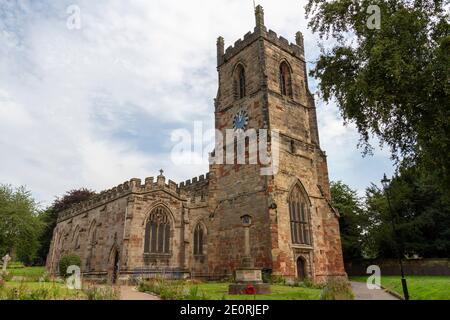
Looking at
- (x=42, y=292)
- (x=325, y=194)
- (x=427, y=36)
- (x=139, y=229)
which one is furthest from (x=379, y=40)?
(x=139, y=229)

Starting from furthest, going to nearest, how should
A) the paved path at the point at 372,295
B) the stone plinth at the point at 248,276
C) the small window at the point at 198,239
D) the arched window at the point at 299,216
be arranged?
1. the small window at the point at 198,239
2. the arched window at the point at 299,216
3. the stone plinth at the point at 248,276
4. the paved path at the point at 372,295

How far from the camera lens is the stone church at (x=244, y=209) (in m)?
21.7

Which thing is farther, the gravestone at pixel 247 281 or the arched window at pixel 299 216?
the arched window at pixel 299 216

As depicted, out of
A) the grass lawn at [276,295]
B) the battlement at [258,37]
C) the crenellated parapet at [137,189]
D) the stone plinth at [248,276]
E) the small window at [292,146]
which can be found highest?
the battlement at [258,37]

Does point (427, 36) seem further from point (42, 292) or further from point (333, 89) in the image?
point (42, 292)

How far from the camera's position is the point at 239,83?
27859 millimetres

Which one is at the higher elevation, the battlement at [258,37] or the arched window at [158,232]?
the battlement at [258,37]

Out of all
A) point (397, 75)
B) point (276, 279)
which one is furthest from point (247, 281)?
point (397, 75)

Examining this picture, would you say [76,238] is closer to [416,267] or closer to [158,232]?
[158,232]

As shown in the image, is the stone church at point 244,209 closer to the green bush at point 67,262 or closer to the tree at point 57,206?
the green bush at point 67,262

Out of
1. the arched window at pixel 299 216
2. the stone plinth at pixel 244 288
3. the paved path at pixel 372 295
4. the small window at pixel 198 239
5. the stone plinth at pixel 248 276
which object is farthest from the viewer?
the small window at pixel 198 239

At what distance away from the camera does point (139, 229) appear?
22.3 metres

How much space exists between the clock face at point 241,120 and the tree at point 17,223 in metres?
22.8

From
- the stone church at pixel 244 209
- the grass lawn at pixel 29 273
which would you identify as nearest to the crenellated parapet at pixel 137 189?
the stone church at pixel 244 209
